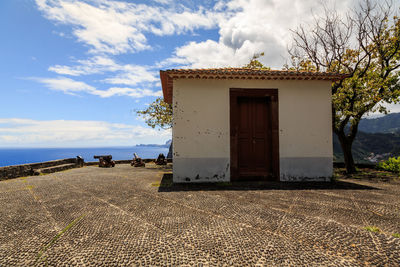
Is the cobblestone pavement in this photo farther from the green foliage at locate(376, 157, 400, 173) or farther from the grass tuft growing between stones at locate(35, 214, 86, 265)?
the green foliage at locate(376, 157, 400, 173)

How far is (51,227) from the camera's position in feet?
11.1

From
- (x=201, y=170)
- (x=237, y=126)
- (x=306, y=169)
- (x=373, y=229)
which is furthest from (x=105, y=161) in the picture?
(x=373, y=229)

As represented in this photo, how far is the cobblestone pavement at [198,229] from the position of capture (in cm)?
249

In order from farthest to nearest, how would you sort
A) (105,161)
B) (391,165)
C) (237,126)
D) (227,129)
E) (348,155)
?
(105,161), (348,155), (391,165), (237,126), (227,129)

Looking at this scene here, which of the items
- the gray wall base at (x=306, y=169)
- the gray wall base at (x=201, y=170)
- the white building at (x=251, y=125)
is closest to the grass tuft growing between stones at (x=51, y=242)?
the gray wall base at (x=201, y=170)

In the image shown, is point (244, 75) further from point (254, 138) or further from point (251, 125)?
point (254, 138)

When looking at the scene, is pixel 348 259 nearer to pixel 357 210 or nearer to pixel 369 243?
pixel 369 243

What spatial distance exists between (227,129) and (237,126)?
41cm

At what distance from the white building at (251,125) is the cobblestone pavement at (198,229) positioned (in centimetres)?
225

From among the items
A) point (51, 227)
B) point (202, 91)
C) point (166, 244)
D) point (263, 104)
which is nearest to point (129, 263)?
point (166, 244)

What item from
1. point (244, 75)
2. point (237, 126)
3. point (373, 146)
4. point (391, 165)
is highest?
point (244, 75)

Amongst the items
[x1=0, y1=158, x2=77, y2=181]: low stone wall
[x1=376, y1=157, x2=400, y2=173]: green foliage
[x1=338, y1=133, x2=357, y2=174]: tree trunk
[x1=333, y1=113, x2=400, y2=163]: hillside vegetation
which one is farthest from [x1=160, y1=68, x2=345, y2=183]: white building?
[x1=333, y1=113, x2=400, y2=163]: hillside vegetation

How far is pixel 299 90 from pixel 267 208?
210 inches

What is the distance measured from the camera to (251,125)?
26.3ft
